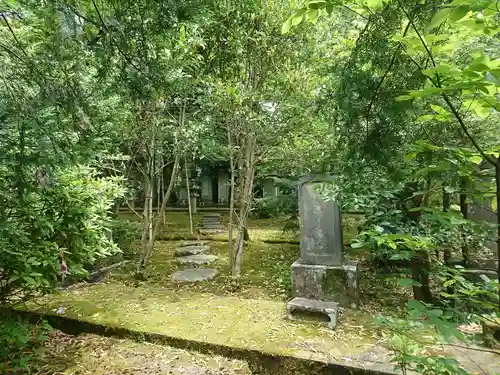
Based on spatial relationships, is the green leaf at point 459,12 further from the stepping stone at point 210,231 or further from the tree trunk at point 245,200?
the stepping stone at point 210,231

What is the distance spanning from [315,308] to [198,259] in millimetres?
3090

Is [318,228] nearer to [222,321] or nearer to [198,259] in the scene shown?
[222,321]

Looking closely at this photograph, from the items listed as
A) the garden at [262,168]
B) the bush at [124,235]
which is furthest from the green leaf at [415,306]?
the bush at [124,235]

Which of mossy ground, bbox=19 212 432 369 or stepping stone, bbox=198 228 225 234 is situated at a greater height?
stepping stone, bbox=198 228 225 234

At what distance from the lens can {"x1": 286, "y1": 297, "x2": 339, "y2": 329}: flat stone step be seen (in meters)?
2.83

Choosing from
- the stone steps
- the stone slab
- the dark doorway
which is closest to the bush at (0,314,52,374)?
the stone steps

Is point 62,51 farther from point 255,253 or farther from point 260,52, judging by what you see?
point 255,253

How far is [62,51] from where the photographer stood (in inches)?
64.9

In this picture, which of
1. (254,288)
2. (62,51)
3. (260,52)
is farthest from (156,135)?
(62,51)

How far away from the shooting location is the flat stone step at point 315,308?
2.83m

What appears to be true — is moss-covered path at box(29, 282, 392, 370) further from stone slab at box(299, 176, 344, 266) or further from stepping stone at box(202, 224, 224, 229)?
stepping stone at box(202, 224, 224, 229)

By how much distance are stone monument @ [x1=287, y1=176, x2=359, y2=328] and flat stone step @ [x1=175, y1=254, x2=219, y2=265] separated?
7.31 ft

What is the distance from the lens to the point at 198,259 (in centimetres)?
561

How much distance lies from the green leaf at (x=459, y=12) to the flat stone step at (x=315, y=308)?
254 centimetres
